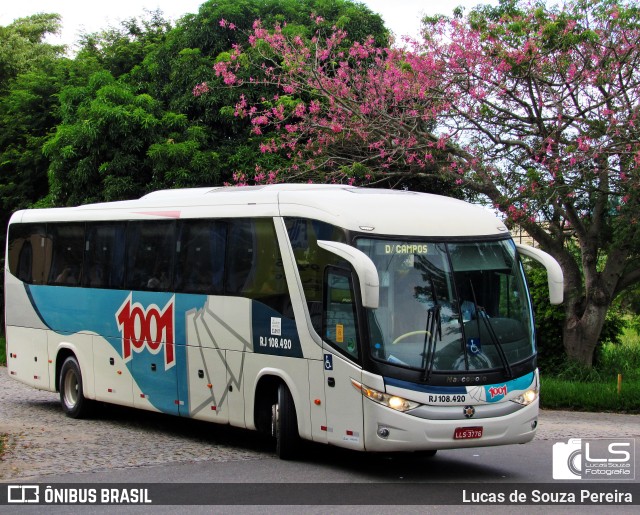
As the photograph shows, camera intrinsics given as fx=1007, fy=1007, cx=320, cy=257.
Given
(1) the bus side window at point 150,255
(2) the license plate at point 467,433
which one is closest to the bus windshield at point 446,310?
(2) the license plate at point 467,433

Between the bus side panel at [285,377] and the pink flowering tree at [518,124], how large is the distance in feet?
26.3

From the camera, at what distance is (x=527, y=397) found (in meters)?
10.5

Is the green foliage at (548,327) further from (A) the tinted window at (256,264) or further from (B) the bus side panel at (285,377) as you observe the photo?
(B) the bus side panel at (285,377)

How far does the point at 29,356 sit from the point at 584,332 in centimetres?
1091

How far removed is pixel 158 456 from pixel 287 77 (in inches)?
430

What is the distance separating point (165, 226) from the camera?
13742 millimetres

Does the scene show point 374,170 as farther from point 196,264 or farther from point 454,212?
point 454,212

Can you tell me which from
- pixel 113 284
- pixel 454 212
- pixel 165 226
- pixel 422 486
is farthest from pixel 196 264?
pixel 422 486

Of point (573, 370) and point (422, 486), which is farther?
point (573, 370)

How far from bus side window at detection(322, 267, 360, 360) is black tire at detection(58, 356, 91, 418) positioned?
20.3ft

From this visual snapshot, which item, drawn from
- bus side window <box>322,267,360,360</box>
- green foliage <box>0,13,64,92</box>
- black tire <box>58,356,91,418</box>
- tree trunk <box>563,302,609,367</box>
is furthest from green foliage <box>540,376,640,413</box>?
green foliage <box>0,13,64,92</box>

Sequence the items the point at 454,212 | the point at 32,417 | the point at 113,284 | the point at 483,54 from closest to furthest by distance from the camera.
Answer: the point at 454,212 < the point at 113,284 < the point at 32,417 < the point at 483,54

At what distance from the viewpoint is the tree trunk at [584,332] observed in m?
20.4

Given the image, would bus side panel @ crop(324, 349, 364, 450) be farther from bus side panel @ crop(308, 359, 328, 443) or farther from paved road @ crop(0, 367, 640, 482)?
paved road @ crop(0, 367, 640, 482)
